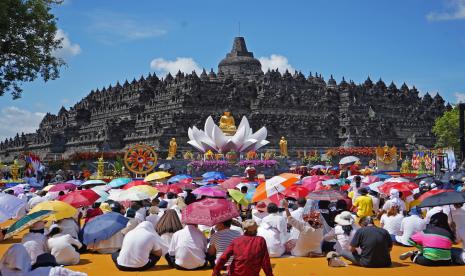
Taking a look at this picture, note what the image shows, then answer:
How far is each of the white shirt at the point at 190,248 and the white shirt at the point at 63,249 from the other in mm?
2132

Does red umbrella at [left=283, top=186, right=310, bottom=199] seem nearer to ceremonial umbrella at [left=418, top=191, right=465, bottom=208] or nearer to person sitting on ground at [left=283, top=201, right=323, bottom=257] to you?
person sitting on ground at [left=283, top=201, right=323, bottom=257]

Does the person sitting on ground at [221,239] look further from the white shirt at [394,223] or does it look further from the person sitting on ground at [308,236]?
the white shirt at [394,223]

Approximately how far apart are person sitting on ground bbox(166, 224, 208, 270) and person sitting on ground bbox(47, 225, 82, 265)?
209 cm

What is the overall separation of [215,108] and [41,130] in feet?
125

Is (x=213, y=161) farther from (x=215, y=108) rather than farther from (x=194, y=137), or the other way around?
(x=215, y=108)

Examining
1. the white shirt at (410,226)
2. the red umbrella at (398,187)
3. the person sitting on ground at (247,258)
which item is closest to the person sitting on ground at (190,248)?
the person sitting on ground at (247,258)

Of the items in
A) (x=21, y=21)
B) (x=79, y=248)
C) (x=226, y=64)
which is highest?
(x=226, y=64)

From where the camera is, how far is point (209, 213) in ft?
31.8

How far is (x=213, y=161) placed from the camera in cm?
3819

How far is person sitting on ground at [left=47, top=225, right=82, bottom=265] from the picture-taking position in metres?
10.6

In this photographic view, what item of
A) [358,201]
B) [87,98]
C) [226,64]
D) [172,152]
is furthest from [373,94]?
[358,201]

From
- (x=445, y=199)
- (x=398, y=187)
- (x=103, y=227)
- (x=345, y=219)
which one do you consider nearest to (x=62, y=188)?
(x=103, y=227)

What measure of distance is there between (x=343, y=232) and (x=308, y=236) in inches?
27.9

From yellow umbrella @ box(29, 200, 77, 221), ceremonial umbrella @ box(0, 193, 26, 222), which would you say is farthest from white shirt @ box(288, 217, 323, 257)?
ceremonial umbrella @ box(0, 193, 26, 222)
